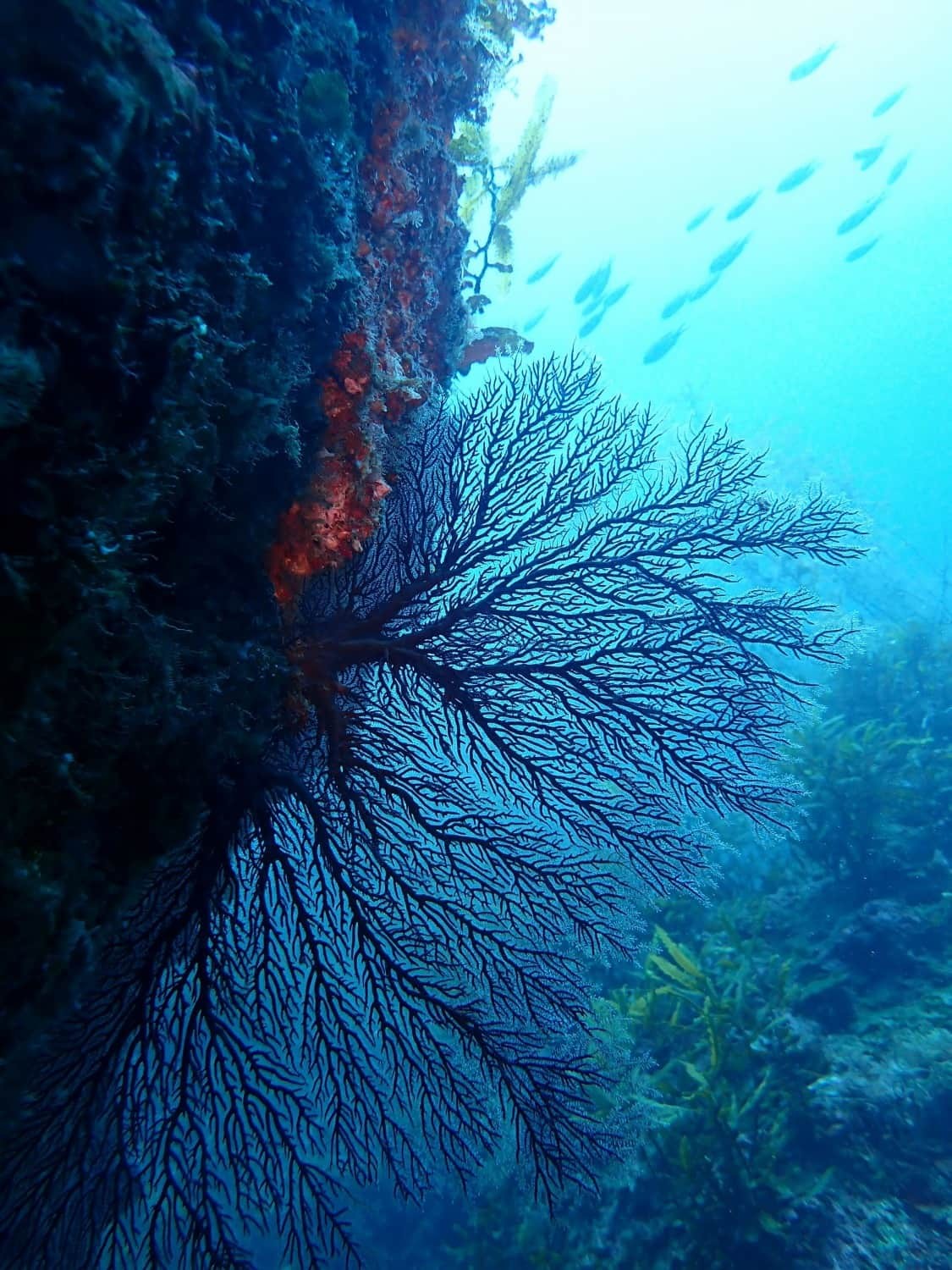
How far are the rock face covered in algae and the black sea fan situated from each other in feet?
1.52

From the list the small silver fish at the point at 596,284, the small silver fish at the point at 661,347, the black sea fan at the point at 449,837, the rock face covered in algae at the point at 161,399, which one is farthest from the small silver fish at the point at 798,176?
the rock face covered in algae at the point at 161,399

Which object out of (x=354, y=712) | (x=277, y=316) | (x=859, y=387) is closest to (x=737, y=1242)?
(x=354, y=712)

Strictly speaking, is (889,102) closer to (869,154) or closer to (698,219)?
(869,154)

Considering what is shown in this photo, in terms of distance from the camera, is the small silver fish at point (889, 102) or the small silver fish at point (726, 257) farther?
the small silver fish at point (889, 102)

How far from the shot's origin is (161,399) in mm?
1737

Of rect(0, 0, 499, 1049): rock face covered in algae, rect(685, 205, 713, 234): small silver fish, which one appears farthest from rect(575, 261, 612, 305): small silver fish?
rect(0, 0, 499, 1049): rock face covered in algae

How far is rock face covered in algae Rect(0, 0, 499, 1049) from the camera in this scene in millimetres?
1436

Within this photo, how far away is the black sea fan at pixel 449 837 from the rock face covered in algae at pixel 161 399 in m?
0.46

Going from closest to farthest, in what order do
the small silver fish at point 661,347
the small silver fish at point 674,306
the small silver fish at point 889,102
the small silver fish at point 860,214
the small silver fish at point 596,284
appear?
the small silver fish at point 661,347
the small silver fish at point 596,284
the small silver fish at point 674,306
the small silver fish at point 860,214
the small silver fish at point 889,102

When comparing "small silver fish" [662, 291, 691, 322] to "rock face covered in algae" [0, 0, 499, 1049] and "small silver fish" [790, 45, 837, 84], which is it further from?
"rock face covered in algae" [0, 0, 499, 1049]

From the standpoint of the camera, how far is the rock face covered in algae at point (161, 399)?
56.5 inches

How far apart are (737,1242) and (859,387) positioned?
10980cm

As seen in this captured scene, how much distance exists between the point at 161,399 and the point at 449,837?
6.92 feet

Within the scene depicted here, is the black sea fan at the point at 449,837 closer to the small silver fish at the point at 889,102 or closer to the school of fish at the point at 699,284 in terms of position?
the school of fish at the point at 699,284
